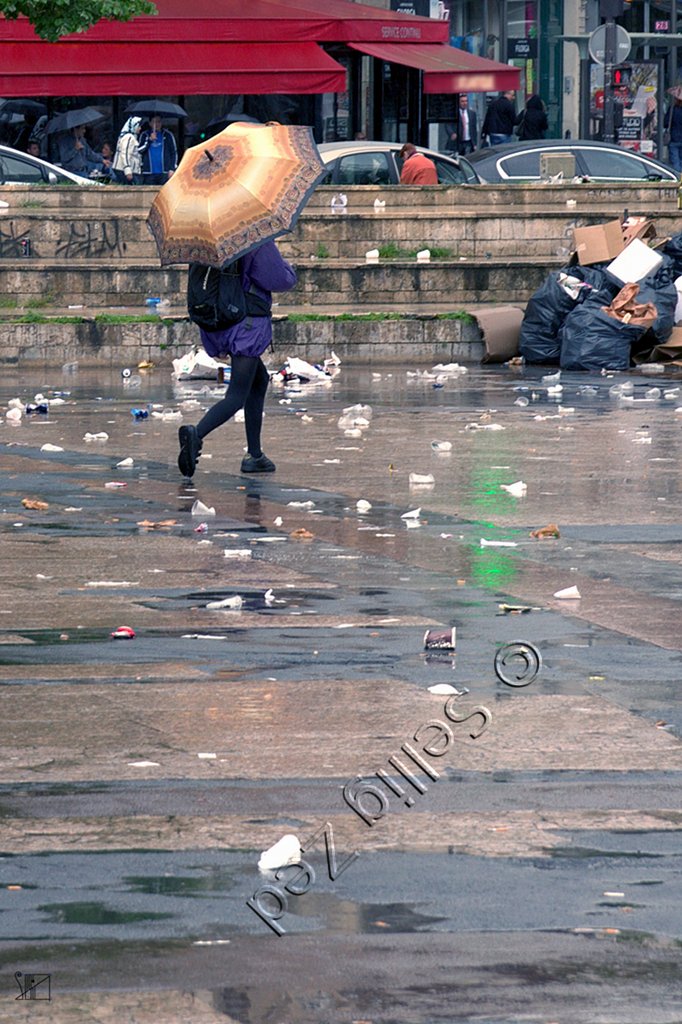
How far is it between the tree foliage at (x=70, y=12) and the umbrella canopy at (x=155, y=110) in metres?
5.80

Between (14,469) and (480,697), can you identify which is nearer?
(480,697)

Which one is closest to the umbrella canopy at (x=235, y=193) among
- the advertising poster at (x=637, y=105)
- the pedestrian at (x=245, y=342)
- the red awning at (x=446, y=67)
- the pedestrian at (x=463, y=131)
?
the pedestrian at (x=245, y=342)

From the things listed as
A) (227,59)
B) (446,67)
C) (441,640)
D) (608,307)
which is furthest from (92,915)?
(446,67)

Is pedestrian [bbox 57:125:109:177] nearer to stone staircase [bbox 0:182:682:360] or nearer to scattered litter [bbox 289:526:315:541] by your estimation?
stone staircase [bbox 0:182:682:360]

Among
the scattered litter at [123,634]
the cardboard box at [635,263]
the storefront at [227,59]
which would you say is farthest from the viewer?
the storefront at [227,59]

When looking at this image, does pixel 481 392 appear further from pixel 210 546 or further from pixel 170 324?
pixel 210 546

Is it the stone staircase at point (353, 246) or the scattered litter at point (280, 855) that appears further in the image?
the stone staircase at point (353, 246)

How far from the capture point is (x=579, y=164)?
25.6m

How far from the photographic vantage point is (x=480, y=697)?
5.99 meters

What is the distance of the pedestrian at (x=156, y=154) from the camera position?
27.8 metres

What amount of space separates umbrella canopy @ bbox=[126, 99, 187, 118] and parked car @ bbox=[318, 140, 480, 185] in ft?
21.3

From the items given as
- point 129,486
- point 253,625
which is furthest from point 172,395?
point 253,625

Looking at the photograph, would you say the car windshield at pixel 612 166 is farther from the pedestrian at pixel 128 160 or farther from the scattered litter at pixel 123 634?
the scattered litter at pixel 123 634

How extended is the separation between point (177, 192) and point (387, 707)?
5449 mm
